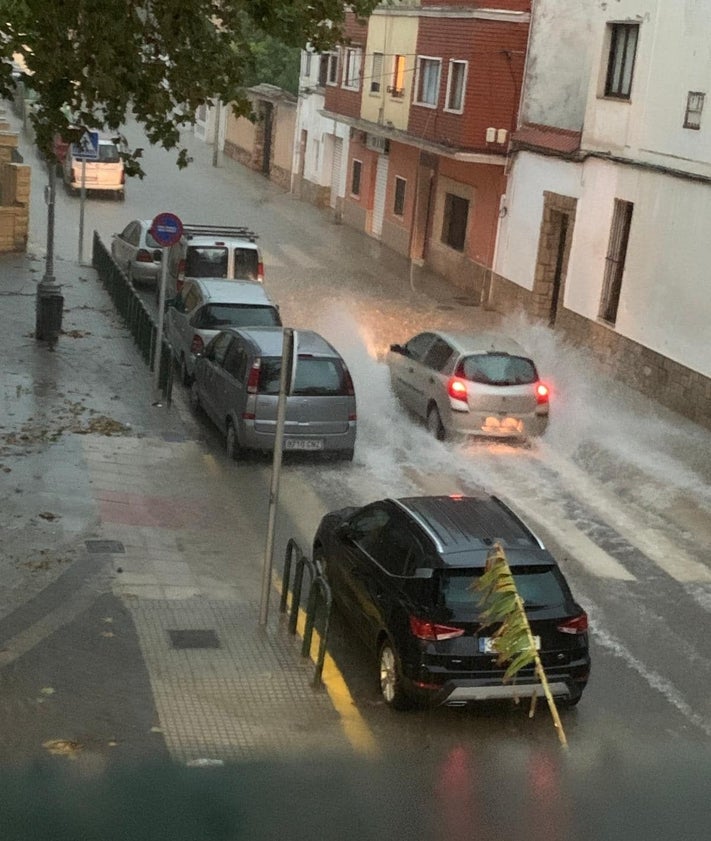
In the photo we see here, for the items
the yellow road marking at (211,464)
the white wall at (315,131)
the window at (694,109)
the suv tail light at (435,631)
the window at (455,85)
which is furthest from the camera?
the white wall at (315,131)

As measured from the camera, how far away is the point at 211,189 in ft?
166

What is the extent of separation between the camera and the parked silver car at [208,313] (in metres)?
20.6

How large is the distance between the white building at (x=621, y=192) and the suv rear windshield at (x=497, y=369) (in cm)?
413

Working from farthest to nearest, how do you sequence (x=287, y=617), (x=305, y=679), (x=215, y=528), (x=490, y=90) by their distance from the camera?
(x=490, y=90) < (x=215, y=528) < (x=287, y=617) < (x=305, y=679)

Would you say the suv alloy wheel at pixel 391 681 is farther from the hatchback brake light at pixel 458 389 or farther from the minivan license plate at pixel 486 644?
the hatchback brake light at pixel 458 389

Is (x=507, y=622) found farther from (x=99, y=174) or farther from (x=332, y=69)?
(x=332, y=69)

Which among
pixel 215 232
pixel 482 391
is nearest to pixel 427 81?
pixel 215 232

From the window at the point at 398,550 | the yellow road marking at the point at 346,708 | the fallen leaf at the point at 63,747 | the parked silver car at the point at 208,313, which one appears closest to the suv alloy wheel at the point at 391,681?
the yellow road marking at the point at 346,708

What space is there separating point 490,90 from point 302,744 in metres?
23.4

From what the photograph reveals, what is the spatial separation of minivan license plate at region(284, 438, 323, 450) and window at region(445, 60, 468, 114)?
16.4 meters

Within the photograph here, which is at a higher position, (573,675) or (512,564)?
(512,564)

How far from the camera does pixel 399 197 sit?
39.5 m

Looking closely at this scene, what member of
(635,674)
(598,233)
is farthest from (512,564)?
(598,233)

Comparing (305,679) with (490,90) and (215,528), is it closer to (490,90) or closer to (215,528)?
(215,528)
